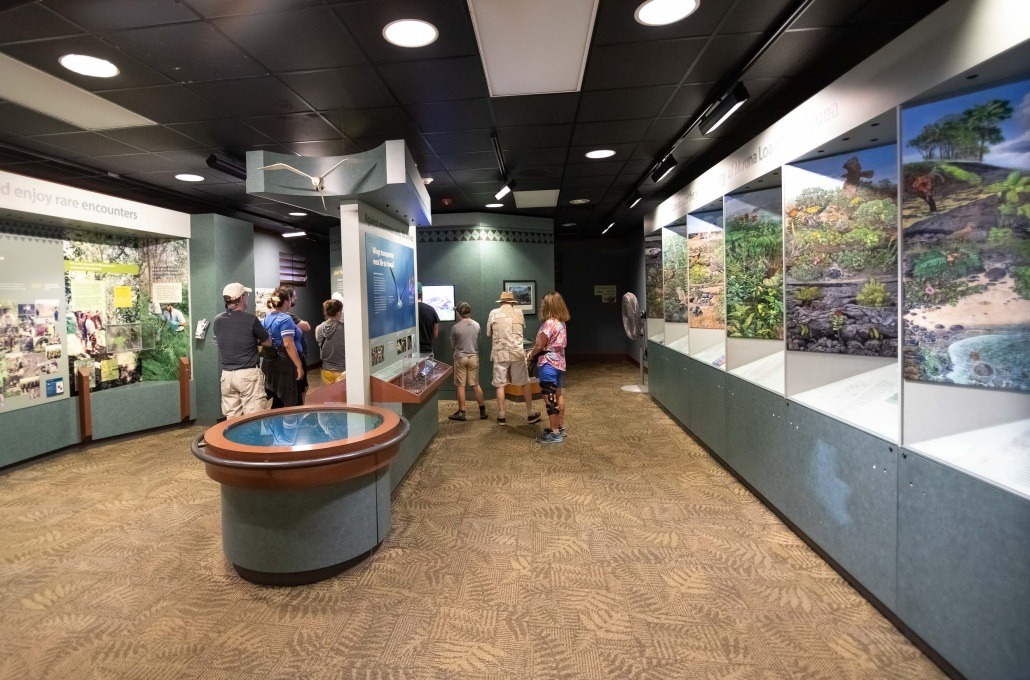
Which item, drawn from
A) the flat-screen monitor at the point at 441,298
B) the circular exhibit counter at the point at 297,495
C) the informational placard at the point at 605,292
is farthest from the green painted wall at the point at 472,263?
the circular exhibit counter at the point at 297,495

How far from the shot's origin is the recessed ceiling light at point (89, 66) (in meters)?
3.10

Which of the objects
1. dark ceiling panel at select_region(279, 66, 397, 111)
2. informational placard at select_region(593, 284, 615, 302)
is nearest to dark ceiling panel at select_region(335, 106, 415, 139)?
dark ceiling panel at select_region(279, 66, 397, 111)

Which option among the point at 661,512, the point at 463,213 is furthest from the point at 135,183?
the point at 661,512

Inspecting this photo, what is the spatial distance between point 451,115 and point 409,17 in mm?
1475

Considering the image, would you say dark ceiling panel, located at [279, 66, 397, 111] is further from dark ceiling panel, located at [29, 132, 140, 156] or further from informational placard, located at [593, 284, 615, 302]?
informational placard, located at [593, 284, 615, 302]

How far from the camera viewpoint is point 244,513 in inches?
113

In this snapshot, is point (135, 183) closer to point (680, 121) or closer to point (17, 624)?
point (17, 624)

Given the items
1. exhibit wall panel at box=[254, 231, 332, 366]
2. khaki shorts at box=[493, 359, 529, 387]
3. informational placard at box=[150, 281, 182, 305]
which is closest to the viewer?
khaki shorts at box=[493, 359, 529, 387]

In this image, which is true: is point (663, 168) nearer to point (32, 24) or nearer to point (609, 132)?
point (609, 132)

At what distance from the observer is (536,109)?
4094mm

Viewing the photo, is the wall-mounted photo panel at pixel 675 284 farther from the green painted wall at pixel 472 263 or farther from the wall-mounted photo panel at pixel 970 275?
the wall-mounted photo panel at pixel 970 275

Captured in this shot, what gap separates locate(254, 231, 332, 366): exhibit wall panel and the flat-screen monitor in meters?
2.84

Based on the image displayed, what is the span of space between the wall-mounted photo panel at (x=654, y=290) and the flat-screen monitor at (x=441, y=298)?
11.1 feet

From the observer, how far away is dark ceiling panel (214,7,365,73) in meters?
2.69
